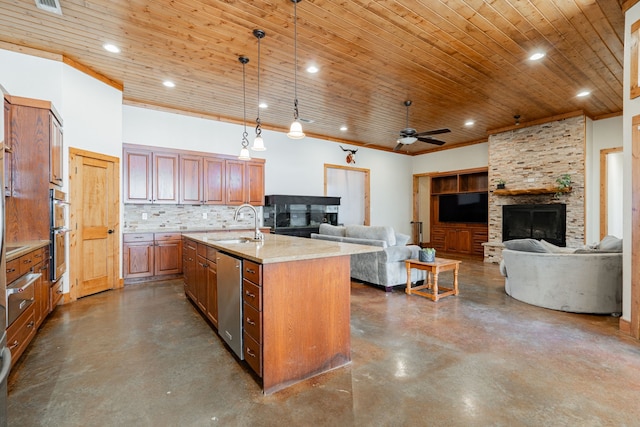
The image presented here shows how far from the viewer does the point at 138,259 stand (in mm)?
5051

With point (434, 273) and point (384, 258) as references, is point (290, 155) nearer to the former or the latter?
point (384, 258)

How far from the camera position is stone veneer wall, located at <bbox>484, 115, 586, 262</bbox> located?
20.3ft

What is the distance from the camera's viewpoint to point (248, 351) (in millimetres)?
2271

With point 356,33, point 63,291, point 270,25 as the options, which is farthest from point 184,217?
point 356,33

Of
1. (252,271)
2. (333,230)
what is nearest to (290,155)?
(333,230)

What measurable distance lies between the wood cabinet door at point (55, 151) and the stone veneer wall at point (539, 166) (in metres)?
7.85

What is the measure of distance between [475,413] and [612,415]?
800 millimetres

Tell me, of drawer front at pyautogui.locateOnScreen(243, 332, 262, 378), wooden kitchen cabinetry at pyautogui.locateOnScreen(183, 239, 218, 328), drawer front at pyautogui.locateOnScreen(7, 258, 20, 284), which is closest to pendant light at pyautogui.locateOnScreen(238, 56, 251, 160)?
wooden kitchen cabinetry at pyautogui.locateOnScreen(183, 239, 218, 328)

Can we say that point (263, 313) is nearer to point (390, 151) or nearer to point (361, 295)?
point (361, 295)

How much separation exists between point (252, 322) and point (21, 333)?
1899 millimetres

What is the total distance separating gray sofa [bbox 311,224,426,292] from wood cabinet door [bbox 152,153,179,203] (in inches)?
126

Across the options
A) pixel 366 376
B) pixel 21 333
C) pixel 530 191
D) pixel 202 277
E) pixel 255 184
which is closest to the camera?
pixel 366 376

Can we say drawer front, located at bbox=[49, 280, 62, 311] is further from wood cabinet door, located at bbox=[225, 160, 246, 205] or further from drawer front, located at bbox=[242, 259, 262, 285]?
wood cabinet door, located at bbox=[225, 160, 246, 205]

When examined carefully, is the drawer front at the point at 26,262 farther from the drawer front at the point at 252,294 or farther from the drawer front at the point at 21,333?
the drawer front at the point at 252,294
